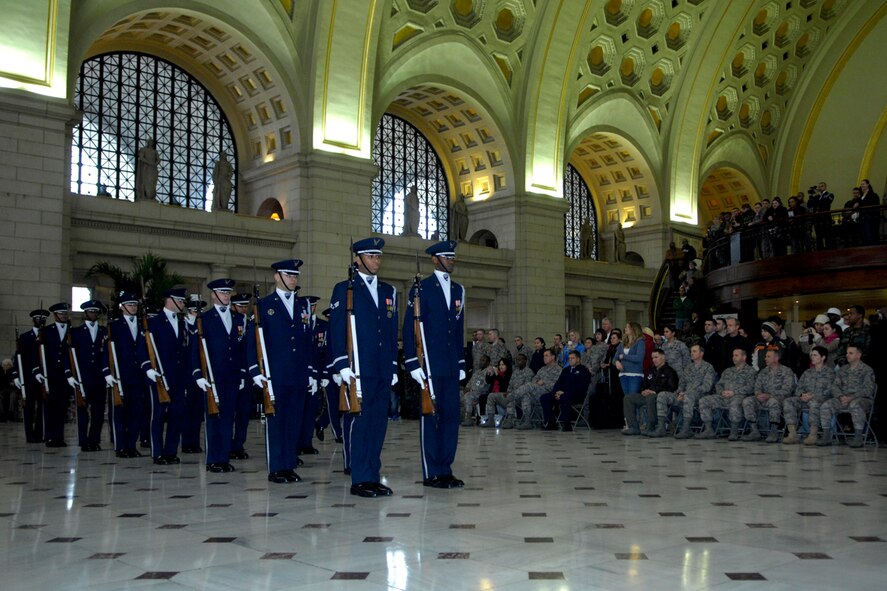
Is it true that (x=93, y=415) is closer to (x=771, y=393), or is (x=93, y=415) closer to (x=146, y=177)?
(x=771, y=393)

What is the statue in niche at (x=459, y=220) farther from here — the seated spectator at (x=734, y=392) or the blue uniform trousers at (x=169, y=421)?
the blue uniform trousers at (x=169, y=421)

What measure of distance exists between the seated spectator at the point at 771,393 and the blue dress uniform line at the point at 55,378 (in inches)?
359

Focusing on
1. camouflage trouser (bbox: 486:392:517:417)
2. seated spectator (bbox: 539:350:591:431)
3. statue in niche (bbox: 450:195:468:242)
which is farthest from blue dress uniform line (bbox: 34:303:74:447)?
statue in niche (bbox: 450:195:468:242)

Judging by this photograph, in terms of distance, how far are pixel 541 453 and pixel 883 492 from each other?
4339mm

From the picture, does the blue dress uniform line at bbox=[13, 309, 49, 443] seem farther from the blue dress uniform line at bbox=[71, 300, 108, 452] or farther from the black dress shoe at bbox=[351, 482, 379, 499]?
the black dress shoe at bbox=[351, 482, 379, 499]

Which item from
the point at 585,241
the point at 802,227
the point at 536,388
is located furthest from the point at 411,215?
the point at 536,388

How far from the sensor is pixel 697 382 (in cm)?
1268

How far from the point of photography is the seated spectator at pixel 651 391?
509 inches

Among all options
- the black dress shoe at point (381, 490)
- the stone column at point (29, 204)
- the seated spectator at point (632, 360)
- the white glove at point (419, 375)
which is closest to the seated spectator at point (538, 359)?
the seated spectator at point (632, 360)

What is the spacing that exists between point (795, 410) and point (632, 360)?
2599 millimetres

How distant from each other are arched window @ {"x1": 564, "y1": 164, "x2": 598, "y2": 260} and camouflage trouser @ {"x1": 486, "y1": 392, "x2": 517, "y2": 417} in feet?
62.2

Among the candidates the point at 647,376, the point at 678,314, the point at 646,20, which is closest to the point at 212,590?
the point at 647,376

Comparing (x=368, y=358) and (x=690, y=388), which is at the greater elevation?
(x=368, y=358)

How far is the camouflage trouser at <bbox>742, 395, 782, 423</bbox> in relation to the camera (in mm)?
11758
